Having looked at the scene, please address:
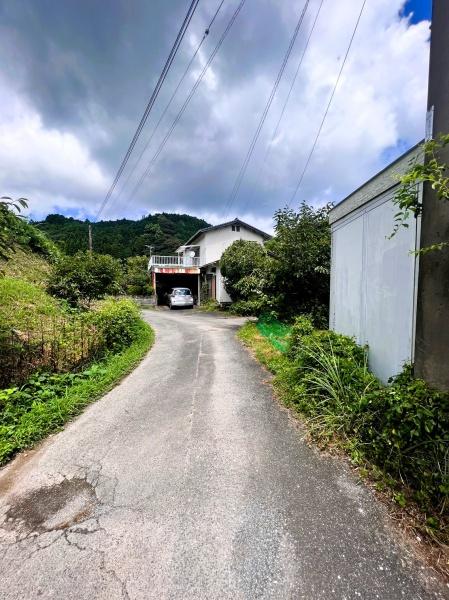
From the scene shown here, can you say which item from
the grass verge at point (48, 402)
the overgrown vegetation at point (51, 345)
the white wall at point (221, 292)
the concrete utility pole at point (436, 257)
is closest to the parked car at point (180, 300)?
the white wall at point (221, 292)

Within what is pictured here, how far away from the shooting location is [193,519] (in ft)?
6.84

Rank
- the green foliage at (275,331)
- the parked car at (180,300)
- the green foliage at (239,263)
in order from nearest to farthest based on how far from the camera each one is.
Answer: the green foliage at (275,331)
the green foliage at (239,263)
the parked car at (180,300)

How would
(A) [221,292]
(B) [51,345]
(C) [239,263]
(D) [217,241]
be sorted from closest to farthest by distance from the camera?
1. (B) [51,345]
2. (C) [239,263]
3. (A) [221,292]
4. (D) [217,241]

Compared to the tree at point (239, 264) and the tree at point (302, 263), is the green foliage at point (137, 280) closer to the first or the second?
the tree at point (239, 264)

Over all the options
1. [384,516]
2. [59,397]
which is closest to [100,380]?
[59,397]

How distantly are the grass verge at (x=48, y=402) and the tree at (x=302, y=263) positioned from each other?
589 cm

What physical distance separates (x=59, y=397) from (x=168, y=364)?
2.25 meters

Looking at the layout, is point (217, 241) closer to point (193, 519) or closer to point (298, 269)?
point (298, 269)

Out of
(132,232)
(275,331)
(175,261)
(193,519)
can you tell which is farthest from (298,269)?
(132,232)

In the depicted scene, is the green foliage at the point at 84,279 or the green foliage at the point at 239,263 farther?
the green foliage at the point at 239,263

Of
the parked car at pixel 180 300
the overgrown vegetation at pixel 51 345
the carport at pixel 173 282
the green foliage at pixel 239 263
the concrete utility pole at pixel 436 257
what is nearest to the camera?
the concrete utility pole at pixel 436 257

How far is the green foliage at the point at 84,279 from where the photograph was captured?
9398 mm

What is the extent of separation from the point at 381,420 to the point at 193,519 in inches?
73.3

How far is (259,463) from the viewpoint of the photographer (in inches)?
108
